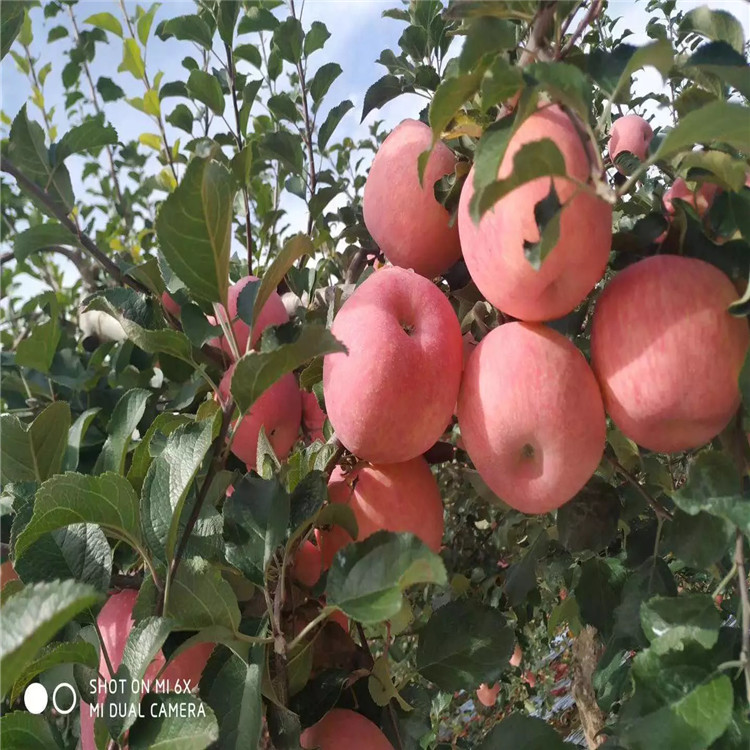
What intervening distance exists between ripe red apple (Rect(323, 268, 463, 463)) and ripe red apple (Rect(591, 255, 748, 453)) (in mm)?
150

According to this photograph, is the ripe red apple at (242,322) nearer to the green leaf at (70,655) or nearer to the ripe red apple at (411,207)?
the ripe red apple at (411,207)

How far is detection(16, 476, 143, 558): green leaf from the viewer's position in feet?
1.88

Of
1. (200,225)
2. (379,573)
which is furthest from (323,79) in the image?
(379,573)

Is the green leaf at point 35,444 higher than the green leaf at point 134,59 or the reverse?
the reverse

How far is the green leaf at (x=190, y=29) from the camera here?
44.7 inches

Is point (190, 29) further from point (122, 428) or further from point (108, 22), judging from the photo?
point (122, 428)

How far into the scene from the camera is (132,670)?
0.55 m

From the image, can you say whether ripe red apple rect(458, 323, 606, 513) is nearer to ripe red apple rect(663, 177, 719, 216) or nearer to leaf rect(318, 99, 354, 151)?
ripe red apple rect(663, 177, 719, 216)

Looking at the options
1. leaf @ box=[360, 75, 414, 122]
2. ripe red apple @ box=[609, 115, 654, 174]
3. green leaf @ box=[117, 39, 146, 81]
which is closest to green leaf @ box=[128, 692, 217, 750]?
leaf @ box=[360, 75, 414, 122]

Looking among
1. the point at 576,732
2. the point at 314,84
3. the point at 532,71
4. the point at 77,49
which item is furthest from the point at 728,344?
the point at 576,732

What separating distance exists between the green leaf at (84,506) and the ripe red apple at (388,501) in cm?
20

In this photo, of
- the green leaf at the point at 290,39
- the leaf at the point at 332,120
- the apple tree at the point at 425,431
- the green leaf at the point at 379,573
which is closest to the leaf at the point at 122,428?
the apple tree at the point at 425,431

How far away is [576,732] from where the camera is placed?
2590 mm

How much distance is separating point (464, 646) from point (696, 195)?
1.65 ft
